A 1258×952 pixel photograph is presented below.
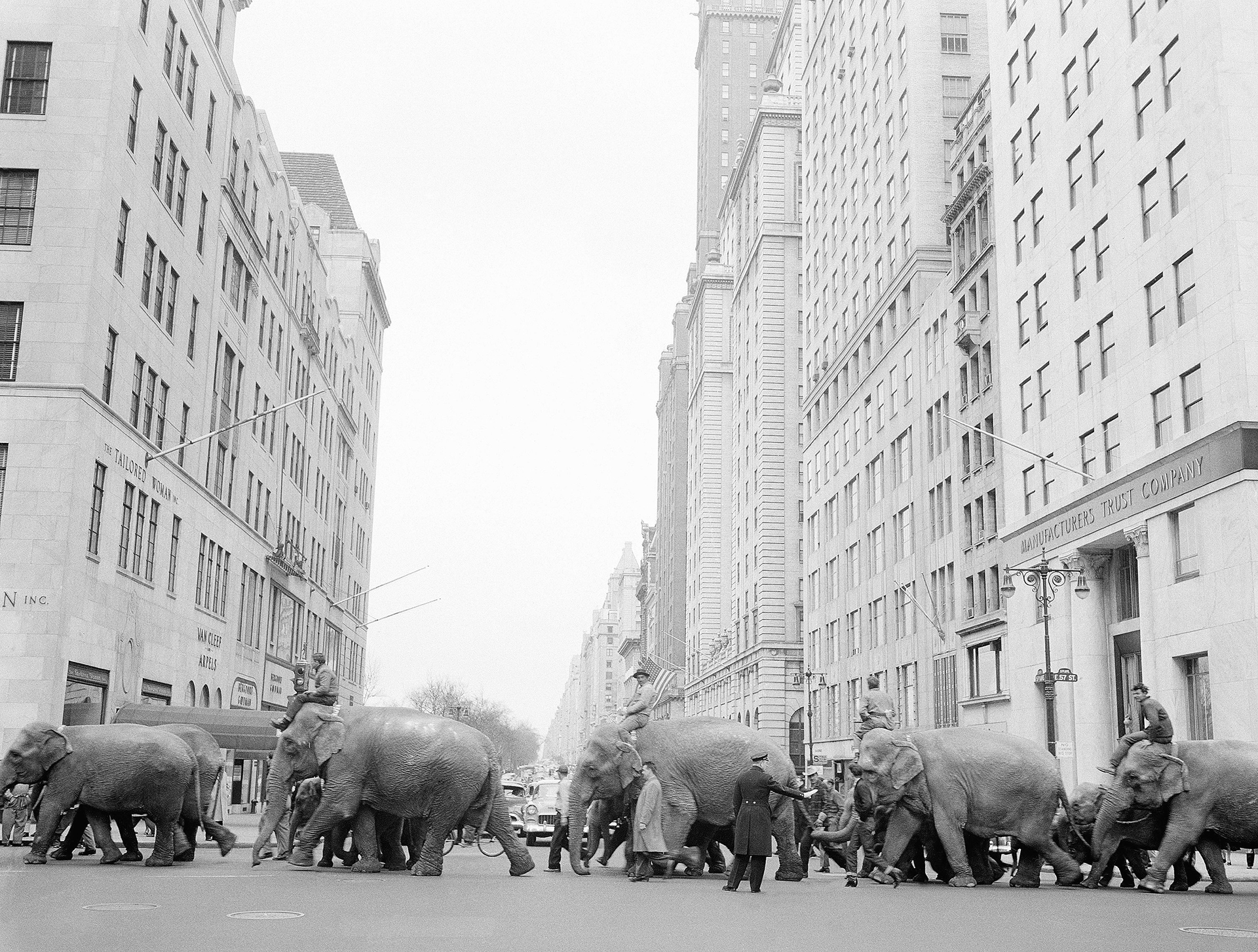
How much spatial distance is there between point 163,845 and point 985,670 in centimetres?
4011

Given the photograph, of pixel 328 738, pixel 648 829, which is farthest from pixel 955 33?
pixel 328 738

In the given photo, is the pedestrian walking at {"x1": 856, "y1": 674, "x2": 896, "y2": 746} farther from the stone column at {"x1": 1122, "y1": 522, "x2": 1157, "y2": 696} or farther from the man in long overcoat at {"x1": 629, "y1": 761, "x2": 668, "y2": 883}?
the stone column at {"x1": 1122, "y1": 522, "x2": 1157, "y2": 696}

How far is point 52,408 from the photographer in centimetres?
3572

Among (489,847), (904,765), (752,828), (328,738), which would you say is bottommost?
(489,847)

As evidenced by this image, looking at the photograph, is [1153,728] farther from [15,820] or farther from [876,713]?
[15,820]

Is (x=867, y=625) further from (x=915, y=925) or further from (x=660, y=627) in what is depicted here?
(x=660, y=627)

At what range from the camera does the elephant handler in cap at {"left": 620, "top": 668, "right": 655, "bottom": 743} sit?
811 inches

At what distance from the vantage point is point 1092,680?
43.0 metres

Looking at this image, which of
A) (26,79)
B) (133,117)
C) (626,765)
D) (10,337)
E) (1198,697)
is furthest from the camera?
(133,117)

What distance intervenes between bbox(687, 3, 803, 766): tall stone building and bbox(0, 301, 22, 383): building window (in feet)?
212

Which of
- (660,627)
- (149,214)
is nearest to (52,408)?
(149,214)

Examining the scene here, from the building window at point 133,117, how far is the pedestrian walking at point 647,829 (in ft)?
96.6

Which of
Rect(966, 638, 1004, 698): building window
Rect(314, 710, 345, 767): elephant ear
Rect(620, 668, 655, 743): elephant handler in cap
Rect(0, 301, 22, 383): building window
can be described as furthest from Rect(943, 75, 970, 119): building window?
Rect(314, 710, 345, 767): elephant ear

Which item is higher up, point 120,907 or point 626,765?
point 626,765
